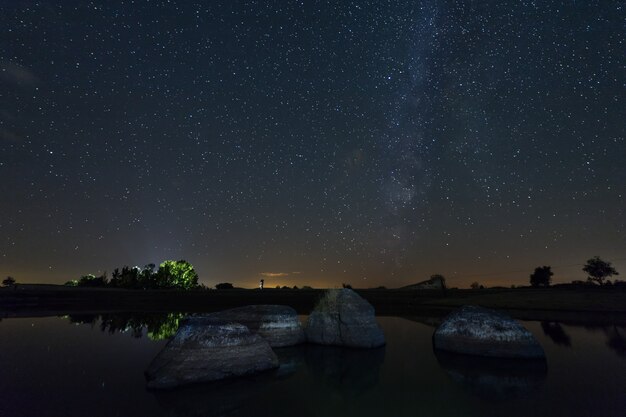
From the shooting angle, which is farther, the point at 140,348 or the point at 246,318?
the point at 246,318

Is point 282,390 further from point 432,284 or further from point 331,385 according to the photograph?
point 432,284

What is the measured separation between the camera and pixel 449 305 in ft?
189

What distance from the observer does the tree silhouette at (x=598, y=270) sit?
84.6 m

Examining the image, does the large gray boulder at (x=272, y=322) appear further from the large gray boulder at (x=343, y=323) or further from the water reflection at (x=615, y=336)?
the water reflection at (x=615, y=336)

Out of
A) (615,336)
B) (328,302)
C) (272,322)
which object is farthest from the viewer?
(615,336)

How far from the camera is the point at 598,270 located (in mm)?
85375

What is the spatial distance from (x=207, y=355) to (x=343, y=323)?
12213mm

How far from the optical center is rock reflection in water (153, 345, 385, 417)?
10391mm

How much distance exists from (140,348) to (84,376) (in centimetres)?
680

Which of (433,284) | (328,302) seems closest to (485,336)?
(328,302)

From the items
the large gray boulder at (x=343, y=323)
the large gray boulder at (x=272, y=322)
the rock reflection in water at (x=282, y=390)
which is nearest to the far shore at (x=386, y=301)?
the large gray boulder at (x=343, y=323)

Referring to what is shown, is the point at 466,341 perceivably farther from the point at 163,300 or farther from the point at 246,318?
the point at 163,300

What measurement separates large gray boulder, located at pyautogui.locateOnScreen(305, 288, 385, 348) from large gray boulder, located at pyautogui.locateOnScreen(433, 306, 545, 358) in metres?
4.68

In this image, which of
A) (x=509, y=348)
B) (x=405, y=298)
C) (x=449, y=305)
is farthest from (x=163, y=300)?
(x=509, y=348)
